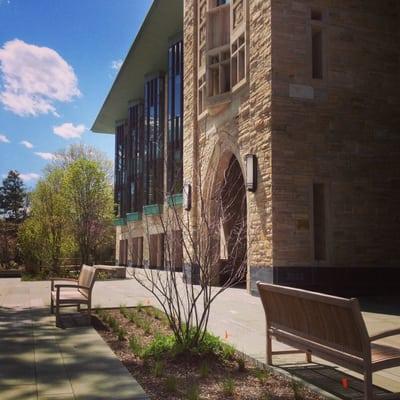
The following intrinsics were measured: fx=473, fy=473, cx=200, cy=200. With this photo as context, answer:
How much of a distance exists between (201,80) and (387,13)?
6.30 meters

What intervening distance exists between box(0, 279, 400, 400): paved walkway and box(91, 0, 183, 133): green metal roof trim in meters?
16.8

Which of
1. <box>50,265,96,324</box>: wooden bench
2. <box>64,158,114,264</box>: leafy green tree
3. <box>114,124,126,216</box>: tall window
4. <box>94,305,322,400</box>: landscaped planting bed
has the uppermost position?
<box>114,124,126,216</box>: tall window

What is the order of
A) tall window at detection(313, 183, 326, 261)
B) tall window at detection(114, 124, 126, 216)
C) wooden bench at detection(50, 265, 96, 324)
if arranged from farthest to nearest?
tall window at detection(114, 124, 126, 216)
tall window at detection(313, 183, 326, 261)
wooden bench at detection(50, 265, 96, 324)

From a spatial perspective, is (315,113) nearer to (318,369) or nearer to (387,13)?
(387,13)

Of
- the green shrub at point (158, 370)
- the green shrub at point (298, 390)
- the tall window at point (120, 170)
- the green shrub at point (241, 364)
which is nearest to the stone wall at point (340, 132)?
the green shrub at point (241, 364)

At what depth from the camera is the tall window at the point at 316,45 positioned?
40.6ft

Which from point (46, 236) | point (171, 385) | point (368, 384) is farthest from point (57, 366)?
point (46, 236)

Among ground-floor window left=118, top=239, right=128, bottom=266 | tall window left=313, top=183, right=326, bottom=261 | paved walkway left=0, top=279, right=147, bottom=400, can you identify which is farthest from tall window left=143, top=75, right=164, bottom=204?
paved walkway left=0, top=279, right=147, bottom=400

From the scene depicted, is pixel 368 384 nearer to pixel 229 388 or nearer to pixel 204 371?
pixel 229 388

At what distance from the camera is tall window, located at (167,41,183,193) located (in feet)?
90.3

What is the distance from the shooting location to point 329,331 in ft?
13.0

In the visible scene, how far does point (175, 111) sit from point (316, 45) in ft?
54.3

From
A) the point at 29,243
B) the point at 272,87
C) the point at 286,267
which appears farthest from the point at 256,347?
the point at 29,243

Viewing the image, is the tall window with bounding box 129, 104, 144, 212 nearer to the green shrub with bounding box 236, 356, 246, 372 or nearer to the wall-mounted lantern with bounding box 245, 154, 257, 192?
the wall-mounted lantern with bounding box 245, 154, 257, 192
